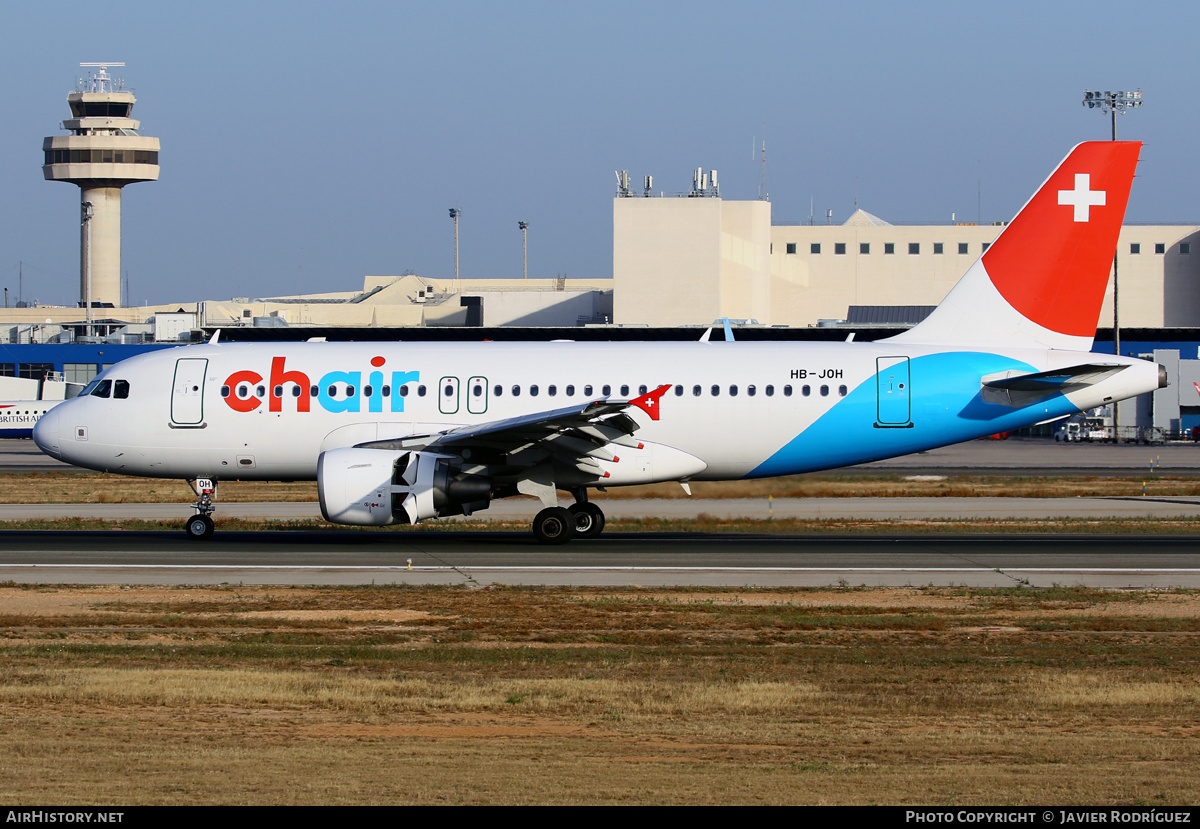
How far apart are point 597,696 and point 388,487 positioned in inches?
495

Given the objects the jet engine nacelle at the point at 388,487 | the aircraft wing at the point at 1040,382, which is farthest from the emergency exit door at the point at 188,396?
the aircraft wing at the point at 1040,382

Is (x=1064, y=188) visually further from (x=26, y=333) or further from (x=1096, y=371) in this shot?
(x=26, y=333)

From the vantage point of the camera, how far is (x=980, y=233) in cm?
10550

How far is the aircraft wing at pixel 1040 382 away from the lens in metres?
25.9

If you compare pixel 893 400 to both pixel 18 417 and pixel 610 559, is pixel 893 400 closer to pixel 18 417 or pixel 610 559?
pixel 610 559

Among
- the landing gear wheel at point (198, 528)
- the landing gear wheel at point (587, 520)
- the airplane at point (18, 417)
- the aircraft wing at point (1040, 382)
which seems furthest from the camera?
the airplane at point (18, 417)

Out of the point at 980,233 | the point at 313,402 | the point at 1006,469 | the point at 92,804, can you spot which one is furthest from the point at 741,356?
the point at 980,233

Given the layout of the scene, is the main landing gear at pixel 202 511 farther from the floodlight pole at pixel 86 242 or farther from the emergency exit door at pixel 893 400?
the floodlight pole at pixel 86 242

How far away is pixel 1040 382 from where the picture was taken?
26156 millimetres

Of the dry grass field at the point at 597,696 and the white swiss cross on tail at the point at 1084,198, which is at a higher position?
the white swiss cross on tail at the point at 1084,198

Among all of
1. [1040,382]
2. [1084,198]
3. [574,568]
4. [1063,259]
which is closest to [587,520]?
[574,568]

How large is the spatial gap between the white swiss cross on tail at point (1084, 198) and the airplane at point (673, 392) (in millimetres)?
30

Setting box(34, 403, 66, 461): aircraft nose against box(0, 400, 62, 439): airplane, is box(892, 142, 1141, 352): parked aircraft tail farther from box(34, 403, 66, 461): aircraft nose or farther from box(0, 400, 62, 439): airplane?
box(0, 400, 62, 439): airplane

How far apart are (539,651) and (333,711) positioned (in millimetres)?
3642
